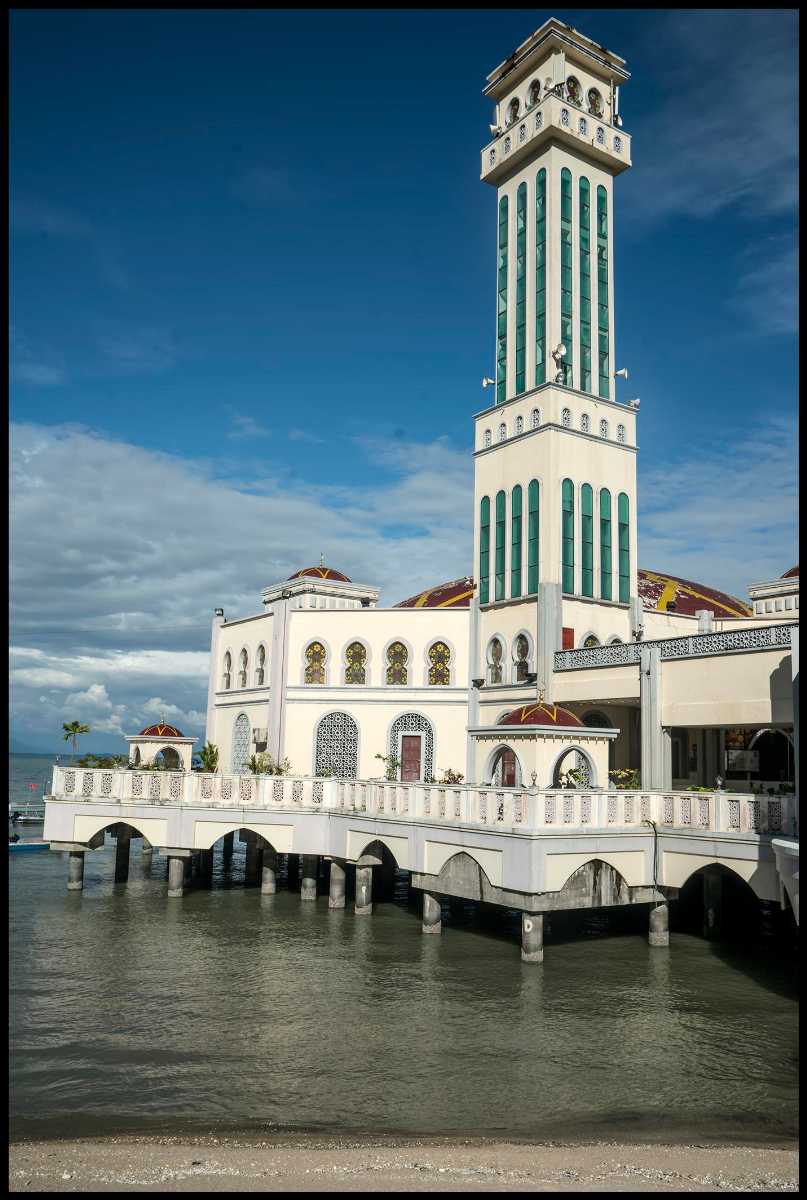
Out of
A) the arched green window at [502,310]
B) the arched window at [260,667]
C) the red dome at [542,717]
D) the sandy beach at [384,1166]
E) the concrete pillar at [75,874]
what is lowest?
the concrete pillar at [75,874]

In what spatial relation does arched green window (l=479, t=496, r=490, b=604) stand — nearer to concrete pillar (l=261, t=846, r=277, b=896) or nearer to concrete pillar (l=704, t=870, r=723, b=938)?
concrete pillar (l=261, t=846, r=277, b=896)

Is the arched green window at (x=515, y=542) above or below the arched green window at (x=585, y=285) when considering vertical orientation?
below

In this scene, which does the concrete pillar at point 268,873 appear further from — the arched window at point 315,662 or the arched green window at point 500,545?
the arched green window at point 500,545

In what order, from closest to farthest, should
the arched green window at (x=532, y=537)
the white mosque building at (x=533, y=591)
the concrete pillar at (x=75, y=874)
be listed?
the concrete pillar at (x=75, y=874) < the white mosque building at (x=533, y=591) < the arched green window at (x=532, y=537)

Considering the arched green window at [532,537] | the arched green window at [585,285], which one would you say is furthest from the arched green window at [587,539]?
the arched green window at [585,285]

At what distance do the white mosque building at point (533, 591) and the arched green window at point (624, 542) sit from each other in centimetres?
7

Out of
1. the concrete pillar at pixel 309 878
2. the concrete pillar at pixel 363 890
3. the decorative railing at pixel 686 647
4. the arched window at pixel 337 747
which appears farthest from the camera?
the arched window at pixel 337 747

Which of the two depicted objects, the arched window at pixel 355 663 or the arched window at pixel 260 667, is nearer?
the arched window at pixel 355 663

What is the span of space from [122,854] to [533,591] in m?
18.8

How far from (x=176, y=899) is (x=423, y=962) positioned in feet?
38.9

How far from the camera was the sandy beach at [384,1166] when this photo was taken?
38.2 ft

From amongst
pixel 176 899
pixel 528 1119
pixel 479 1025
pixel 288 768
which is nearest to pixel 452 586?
pixel 288 768

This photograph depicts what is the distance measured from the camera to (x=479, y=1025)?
1848 cm

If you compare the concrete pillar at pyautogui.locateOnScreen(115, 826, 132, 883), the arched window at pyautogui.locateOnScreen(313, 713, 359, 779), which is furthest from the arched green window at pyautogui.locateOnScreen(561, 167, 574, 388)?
the concrete pillar at pyautogui.locateOnScreen(115, 826, 132, 883)
